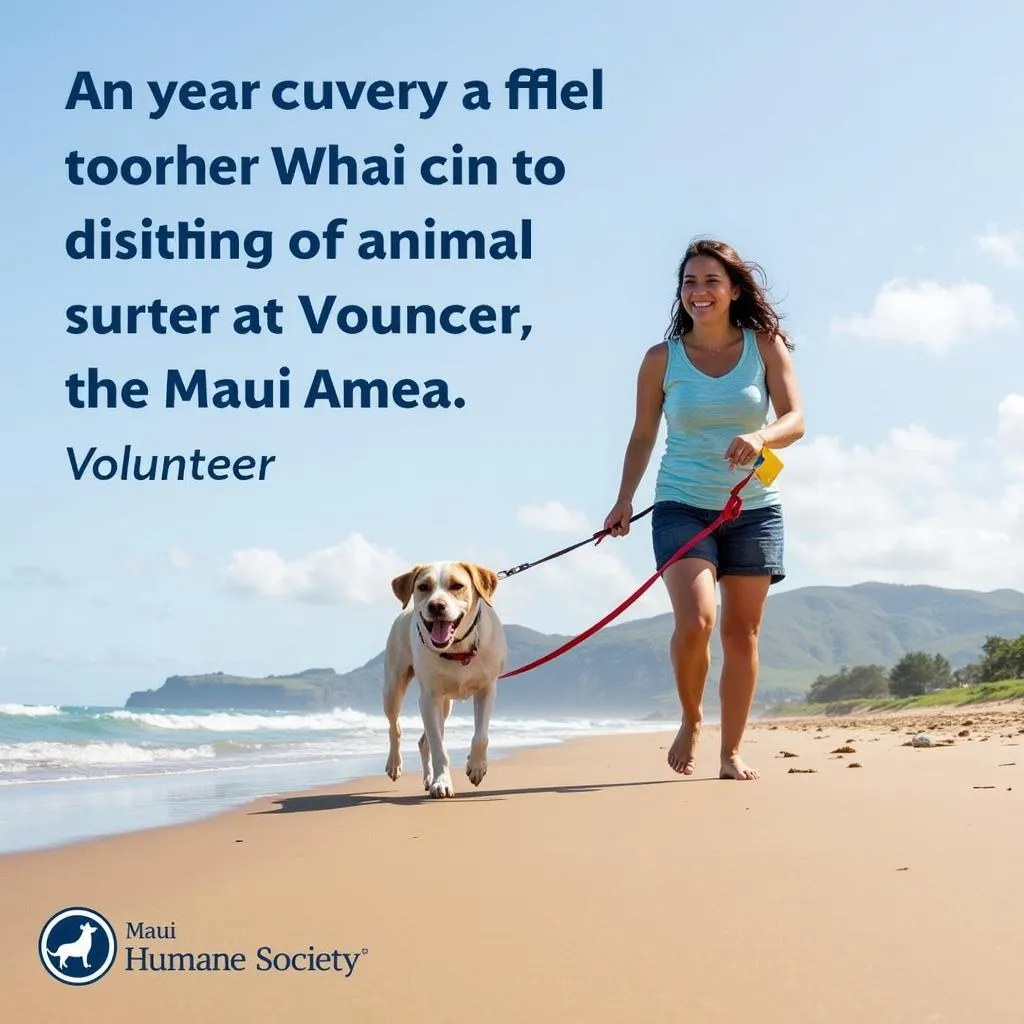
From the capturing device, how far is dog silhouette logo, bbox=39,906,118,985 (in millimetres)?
2502

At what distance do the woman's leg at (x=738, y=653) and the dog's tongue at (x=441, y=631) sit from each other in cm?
137

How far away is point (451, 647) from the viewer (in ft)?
20.0

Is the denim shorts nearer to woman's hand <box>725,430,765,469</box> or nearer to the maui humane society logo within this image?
woman's hand <box>725,430,765,469</box>

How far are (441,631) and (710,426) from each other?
170cm

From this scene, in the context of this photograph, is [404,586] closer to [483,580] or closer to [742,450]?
[483,580]

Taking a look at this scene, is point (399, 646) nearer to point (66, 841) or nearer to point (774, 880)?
point (66, 841)

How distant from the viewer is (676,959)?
92.6 inches

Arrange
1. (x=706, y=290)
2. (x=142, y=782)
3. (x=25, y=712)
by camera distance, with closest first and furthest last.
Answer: (x=706, y=290)
(x=142, y=782)
(x=25, y=712)

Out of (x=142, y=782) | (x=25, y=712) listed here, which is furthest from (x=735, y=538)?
(x=25, y=712)

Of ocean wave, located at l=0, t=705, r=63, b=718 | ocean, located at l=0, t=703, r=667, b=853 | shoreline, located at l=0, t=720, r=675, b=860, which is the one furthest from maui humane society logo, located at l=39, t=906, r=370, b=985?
ocean wave, located at l=0, t=705, r=63, b=718

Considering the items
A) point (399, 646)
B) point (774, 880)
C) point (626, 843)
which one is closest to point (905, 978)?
point (774, 880)

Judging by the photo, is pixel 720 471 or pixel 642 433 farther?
pixel 642 433

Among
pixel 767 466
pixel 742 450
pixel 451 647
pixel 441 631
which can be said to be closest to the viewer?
pixel 742 450

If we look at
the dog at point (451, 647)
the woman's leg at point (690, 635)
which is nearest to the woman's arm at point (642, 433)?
the woman's leg at point (690, 635)
